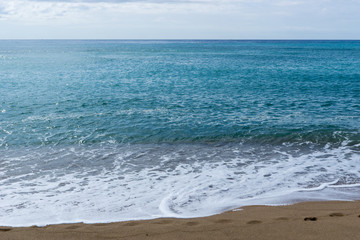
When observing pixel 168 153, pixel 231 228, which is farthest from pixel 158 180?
pixel 231 228

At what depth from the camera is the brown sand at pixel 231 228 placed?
27.2 feet

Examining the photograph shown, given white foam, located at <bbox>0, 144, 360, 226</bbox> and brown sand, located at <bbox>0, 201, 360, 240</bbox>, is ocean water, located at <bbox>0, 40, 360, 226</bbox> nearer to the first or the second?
white foam, located at <bbox>0, 144, 360, 226</bbox>

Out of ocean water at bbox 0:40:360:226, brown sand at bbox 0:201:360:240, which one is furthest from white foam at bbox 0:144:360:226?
brown sand at bbox 0:201:360:240

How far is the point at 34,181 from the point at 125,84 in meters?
27.7

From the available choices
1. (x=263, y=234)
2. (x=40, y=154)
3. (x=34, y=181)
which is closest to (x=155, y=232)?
(x=263, y=234)

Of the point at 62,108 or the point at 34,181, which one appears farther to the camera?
the point at 62,108

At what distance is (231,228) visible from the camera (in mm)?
8664

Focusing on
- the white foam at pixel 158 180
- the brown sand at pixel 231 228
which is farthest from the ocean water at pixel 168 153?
the brown sand at pixel 231 228

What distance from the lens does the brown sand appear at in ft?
27.2

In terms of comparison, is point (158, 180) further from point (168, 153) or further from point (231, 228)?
point (231, 228)

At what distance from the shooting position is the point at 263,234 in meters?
8.30

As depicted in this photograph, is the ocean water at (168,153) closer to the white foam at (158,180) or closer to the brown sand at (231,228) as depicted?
the white foam at (158,180)

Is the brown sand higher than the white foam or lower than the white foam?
higher

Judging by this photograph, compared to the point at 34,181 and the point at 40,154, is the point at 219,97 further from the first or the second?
the point at 34,181
